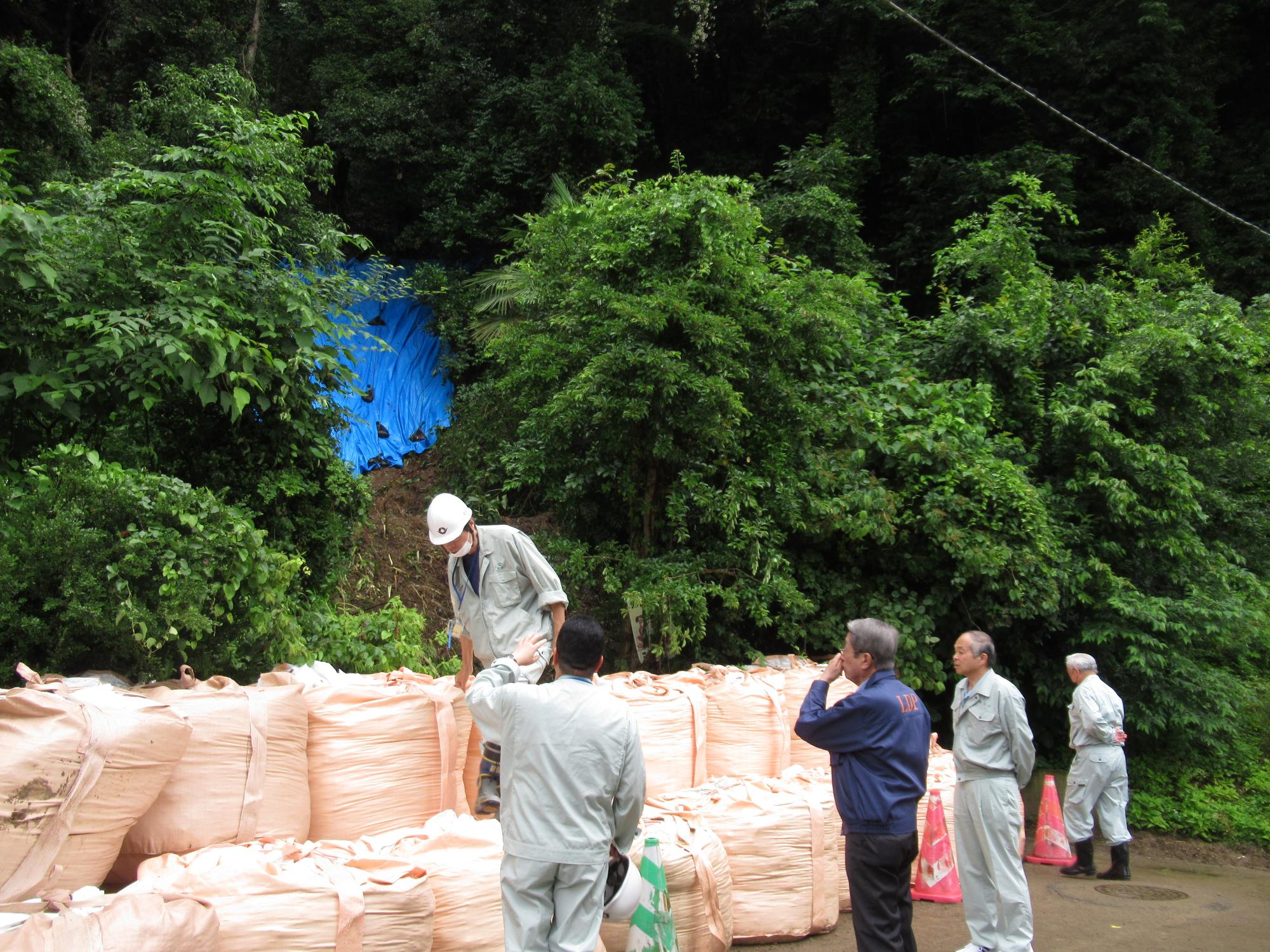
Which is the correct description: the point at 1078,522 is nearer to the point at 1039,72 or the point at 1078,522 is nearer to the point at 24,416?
the point at 24,416

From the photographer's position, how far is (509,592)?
13.3 ft

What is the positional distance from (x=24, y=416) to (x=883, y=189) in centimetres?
1514

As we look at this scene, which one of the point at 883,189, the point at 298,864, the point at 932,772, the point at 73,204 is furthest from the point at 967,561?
the point at 883,189

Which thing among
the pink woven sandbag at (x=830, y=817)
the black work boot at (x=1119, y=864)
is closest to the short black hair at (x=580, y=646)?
the pink woven sandbag at (x=830, y=817)

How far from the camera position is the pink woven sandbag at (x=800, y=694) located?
553cm

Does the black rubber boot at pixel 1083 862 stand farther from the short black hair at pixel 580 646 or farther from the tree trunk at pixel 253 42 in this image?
the tree trunk at pixel 253 42

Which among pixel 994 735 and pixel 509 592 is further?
pixel 994 735

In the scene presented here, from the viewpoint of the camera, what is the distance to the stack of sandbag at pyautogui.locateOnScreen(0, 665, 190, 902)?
289 centimetres

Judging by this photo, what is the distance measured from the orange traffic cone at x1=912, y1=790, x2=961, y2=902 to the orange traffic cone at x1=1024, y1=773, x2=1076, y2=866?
5.88 ft

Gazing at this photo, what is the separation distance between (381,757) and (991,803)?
8.73 ft

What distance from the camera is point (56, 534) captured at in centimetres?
388

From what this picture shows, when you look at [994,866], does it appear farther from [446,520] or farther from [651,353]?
[651,353]

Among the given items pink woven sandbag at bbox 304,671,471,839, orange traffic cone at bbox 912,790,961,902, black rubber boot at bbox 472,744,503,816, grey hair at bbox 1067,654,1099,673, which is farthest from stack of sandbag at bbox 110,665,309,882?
grey hair at bbox 1067,654,1099,673

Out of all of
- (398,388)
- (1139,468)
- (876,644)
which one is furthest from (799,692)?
(398,388)
